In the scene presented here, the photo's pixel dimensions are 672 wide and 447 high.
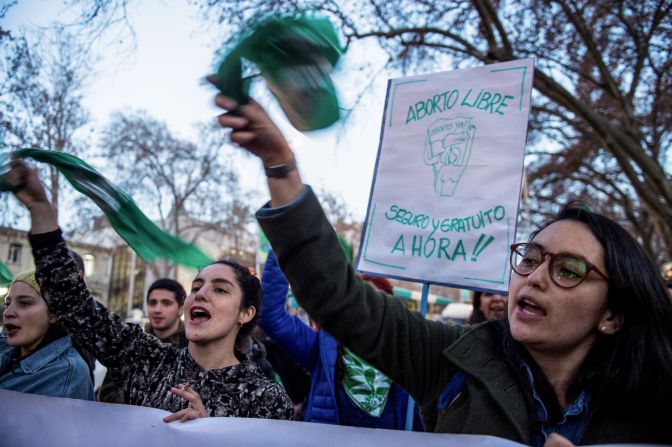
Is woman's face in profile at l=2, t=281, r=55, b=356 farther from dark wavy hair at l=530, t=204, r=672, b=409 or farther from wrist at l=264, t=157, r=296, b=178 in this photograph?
dark wavy hair at l=530, t=204, r=672, b=409

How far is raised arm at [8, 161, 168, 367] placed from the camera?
5.88 feet

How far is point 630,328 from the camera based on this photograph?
1497 mm

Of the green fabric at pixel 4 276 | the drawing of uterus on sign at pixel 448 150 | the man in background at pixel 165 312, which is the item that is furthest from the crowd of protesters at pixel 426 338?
the man in background at pixel 165 312

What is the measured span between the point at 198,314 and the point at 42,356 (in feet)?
2.02

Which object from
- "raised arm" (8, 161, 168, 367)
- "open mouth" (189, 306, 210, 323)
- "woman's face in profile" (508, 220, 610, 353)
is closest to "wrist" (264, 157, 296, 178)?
"woman's face in profile" (508, 220, 610, 353)

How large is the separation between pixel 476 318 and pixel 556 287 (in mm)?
2337

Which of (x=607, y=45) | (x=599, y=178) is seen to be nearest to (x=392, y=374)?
(x=607, y=45)

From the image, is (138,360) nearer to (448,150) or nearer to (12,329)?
(12,329)

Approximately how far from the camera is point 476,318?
3.71 meters

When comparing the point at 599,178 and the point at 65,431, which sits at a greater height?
the point at 599,178

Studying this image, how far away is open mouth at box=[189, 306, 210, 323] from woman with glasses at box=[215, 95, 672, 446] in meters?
1.11

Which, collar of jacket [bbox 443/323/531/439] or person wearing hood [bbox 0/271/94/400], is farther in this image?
person wearing hood [bbox 0/271/94/400]

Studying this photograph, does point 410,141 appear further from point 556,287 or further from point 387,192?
point 556,287

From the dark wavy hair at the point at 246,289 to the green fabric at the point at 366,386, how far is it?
1.77ft
